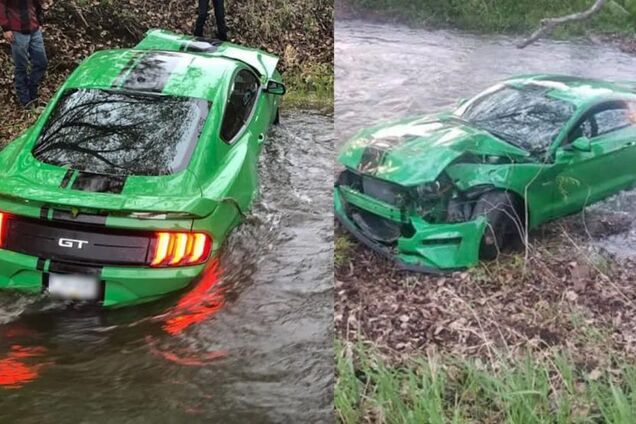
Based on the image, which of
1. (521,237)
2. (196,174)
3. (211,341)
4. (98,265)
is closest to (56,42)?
(196,174)

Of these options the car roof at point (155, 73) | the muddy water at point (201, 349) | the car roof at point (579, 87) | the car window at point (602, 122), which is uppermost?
the car roof at point (579, 87)

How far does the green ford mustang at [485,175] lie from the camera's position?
1537 mm

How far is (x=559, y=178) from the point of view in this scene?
1.55 m

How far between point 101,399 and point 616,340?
6.36 feet

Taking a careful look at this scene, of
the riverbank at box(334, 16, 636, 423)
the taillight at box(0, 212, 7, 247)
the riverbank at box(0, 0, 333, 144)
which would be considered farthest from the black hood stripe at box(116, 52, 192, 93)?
the riverbank at box(334, 16, 636, 423)

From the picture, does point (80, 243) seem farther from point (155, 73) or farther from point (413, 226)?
point (413, 226)

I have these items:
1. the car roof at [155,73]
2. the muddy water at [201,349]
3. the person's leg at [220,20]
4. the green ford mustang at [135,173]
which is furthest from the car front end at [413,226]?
the person's leg at [220,20]

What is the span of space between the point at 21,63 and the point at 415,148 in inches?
158

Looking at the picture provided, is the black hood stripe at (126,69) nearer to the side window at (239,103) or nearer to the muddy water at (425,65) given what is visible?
the side window at (239,103)

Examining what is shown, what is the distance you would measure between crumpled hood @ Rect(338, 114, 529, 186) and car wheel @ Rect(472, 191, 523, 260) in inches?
4.1

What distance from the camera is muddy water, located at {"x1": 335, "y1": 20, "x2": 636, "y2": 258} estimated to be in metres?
1.60

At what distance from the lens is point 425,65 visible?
1.65 m

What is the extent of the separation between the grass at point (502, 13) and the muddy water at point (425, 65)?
0.10 feet

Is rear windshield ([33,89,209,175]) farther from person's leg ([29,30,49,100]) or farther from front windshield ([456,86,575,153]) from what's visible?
front windshield ([456,86,575,153])
